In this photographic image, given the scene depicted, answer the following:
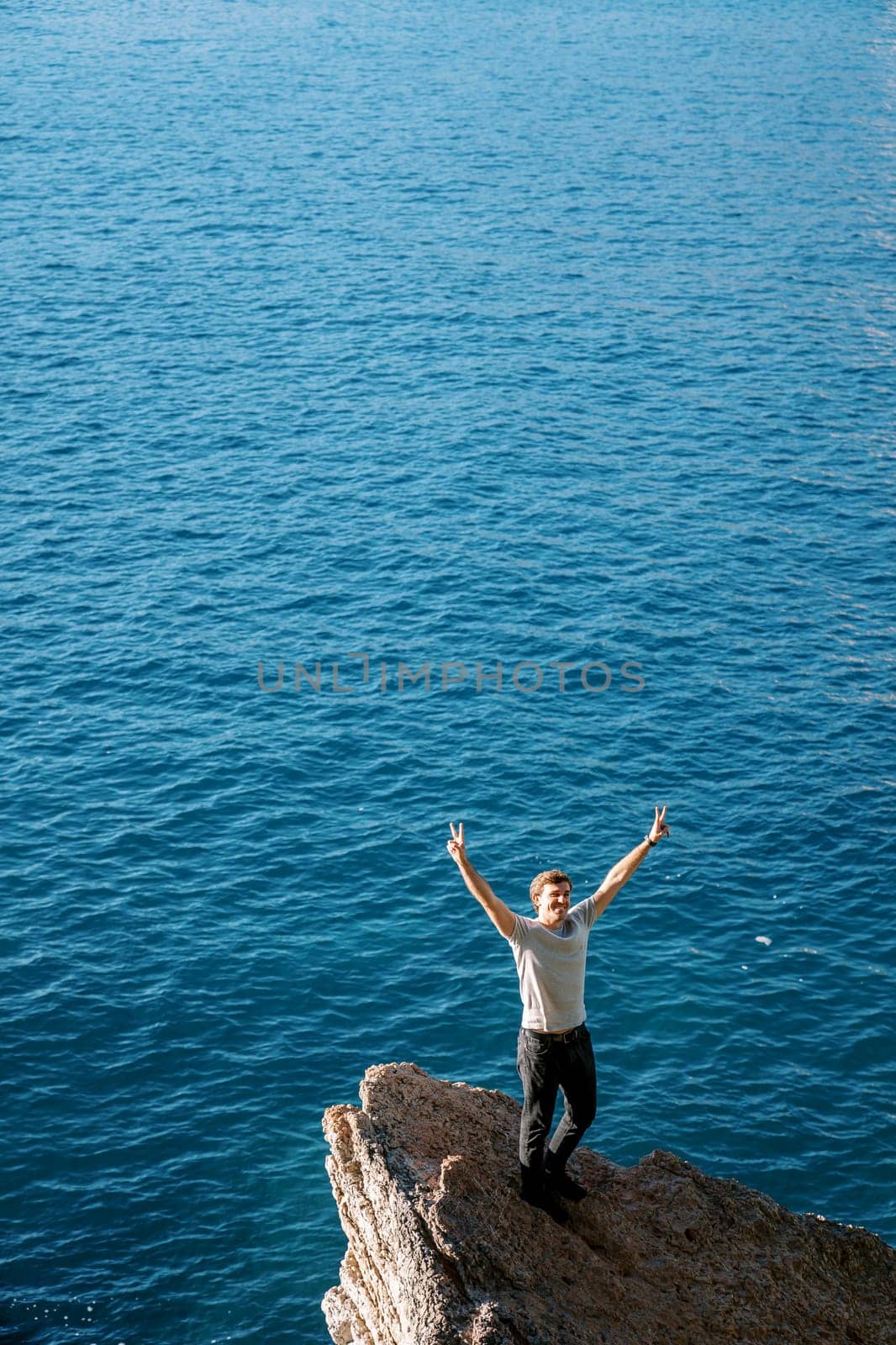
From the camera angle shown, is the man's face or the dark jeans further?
the dark jeans

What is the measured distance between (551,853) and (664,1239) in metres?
22.7

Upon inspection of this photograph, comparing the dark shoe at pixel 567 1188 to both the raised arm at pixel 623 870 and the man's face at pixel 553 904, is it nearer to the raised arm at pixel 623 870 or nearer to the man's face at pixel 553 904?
the raised arm at pixel 623 870

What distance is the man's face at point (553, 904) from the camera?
15062 mm

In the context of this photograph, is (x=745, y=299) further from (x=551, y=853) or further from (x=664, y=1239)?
(x=664, y=1239)

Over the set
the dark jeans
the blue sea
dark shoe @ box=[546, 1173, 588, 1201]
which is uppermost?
the dark jeans

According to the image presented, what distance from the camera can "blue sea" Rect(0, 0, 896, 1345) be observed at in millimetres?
31688

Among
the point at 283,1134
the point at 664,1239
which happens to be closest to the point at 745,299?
the point at 283,1134

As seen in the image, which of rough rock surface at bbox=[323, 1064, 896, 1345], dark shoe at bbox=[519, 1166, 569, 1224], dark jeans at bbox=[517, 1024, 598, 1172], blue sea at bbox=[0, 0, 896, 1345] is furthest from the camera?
blue sea at bbox=[0, 0, 896, 1345]

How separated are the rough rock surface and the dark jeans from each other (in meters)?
0.79

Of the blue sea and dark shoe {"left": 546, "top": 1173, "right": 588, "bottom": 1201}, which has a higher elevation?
dark shoe {"left": 546, "top": 1173, "right": 588, "bottom": 1201}

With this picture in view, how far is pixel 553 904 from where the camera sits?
15070 millimetres

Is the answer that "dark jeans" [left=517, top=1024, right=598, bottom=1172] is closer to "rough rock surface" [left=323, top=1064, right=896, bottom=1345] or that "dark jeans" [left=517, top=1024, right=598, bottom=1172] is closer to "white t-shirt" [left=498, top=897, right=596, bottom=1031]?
"white t-shirt" [left=498, top=897, right=596, bottom=1031]

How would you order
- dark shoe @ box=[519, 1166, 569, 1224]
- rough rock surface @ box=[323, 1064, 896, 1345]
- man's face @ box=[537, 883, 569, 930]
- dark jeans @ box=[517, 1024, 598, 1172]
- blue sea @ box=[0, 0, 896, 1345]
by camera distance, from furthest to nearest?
blue sea @ box=[0, 0, 896, 1345]
dark shoe @ box=[519, 1166, 569, 1224]
dark jeans @ box=[517, 1024, 598, 1172]
rough rock surface @ box=[323, 1064, 896, 1345]
man's face @ box=[537, 883, 569, 930]

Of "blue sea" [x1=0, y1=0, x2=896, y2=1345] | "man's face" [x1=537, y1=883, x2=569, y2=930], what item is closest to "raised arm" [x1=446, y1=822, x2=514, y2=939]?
"man's face" [x1=537, y1=883, x2=569, y2=930]
